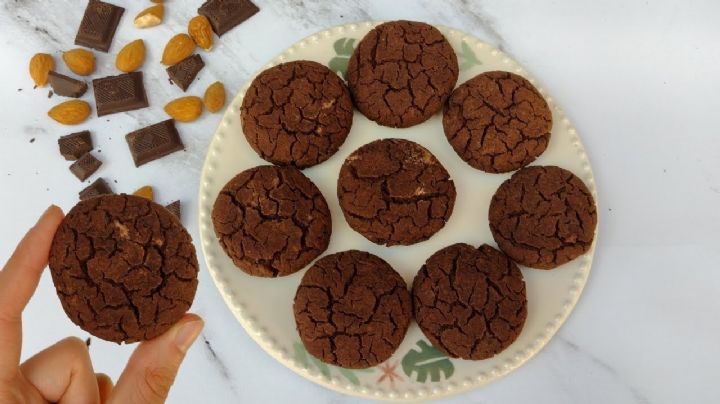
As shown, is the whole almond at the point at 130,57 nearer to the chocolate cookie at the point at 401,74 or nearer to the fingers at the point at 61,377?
the chocolate cookie at the point at 401,74

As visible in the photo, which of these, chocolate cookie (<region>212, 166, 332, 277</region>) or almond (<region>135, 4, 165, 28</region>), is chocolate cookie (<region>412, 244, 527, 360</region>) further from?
almond (<region>135, 4, 165, 28</region>)

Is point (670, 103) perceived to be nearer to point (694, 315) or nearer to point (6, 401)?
point (694, 315)

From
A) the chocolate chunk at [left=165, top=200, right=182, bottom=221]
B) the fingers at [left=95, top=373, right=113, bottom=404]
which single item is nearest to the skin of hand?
the fingers at [left=95, top=373, right=113, bottom=404]

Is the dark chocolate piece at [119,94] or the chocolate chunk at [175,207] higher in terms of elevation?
the dark chocolate piece at [119,94]

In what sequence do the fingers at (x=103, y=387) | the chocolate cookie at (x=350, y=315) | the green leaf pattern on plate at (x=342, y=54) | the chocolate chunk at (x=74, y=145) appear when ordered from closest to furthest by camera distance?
the fingers at (x=103, y=387) < the chocolate cookie at (x=350, y=315) < the green leaf pattern on plate at (x=342, y=54) < the chocolate chunk at (x=74, y=145)

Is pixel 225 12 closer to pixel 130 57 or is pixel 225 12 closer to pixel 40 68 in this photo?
pixel 130 57

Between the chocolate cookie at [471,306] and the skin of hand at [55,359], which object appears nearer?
the skin of hand at [55,359]

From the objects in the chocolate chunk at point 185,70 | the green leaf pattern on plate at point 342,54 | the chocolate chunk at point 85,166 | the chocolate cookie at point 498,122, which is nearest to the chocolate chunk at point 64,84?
the chocolate chunk at point 85,166
